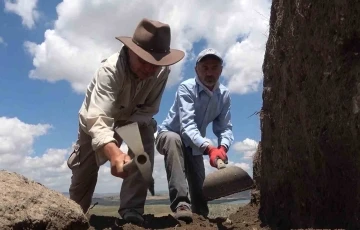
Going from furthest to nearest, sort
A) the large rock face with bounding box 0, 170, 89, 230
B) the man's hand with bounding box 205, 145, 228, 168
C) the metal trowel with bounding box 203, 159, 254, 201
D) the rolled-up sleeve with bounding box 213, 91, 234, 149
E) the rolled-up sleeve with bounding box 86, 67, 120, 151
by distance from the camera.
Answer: the rolled-up sleeve with bounding box 213, 91, 234, 149 → the man's hand with bounding box 205, 145, 228, 168 → the metal trowel with bounding box 203, 159, 254, 201 → the rolled-up sleeve with bounding box 86, 67, 120, 151 → the large rock face with bounding box 0, 170, 89, 230

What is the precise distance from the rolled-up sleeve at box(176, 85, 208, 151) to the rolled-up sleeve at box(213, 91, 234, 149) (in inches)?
14.2

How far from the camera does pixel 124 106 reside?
4582 mm

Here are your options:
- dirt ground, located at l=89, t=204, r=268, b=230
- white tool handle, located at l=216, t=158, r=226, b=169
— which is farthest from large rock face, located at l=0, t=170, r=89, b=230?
white tool handle, located at l=216, t=158, r=226, b=169

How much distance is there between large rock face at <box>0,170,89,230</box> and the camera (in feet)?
10.2

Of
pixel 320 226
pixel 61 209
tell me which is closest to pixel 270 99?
pixel 320 226

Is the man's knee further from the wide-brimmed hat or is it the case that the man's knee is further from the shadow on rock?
the wide-brimmed hat

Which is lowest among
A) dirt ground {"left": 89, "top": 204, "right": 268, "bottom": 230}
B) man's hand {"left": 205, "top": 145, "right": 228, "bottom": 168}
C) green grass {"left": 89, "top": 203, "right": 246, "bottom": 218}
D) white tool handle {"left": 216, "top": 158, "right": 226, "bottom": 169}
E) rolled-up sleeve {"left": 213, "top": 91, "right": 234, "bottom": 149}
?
dirt ground {"left": 89, "top": 204, "right": 268, "bottom": 230}

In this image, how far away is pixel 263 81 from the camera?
512cm

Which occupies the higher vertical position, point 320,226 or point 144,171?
point 144,171

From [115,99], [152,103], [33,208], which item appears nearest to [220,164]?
[152,103]

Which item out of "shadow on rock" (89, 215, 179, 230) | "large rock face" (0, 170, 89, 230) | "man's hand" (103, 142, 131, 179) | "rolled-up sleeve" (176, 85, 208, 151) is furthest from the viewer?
"rolled-up sleeve" (176, 85, 208, 151)

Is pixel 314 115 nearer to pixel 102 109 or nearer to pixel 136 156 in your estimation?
pixel 136 156

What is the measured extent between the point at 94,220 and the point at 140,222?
606mm

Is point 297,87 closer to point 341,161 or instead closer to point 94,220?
point 341,161
